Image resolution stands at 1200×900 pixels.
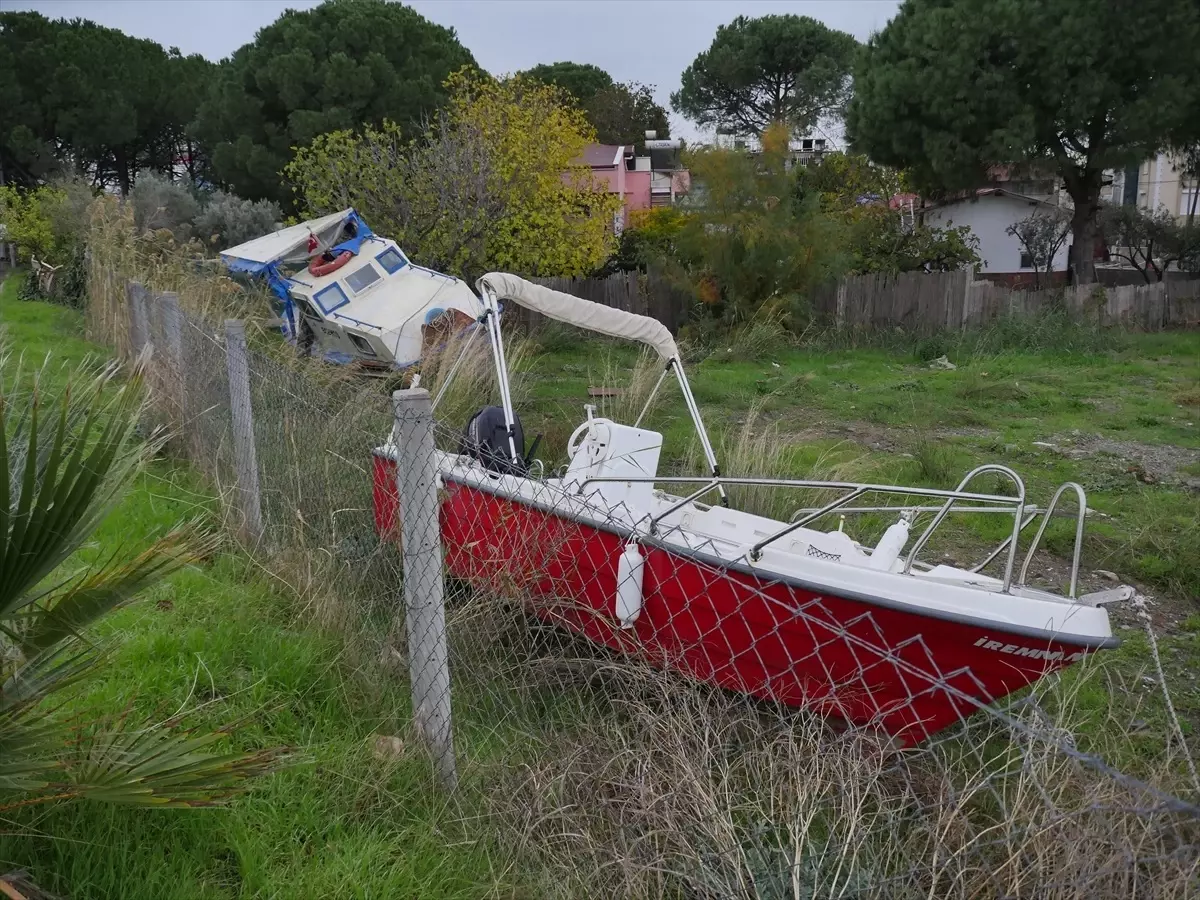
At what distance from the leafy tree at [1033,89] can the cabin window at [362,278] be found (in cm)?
1603

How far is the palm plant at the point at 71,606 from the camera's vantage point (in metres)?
2.01

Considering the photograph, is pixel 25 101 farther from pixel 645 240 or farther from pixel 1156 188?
pixel 1156 188

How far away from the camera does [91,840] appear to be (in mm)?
2516

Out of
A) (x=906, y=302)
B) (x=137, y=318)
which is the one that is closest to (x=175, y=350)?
(x=137, y=318)

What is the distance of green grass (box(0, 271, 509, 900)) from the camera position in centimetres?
251

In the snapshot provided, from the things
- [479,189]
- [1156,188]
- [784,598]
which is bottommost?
[784,598]

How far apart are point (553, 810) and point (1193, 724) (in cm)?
288

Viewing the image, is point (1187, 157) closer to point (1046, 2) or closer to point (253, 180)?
point (1046, 2)

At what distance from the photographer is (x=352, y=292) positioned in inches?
487

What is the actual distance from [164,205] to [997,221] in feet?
79.2

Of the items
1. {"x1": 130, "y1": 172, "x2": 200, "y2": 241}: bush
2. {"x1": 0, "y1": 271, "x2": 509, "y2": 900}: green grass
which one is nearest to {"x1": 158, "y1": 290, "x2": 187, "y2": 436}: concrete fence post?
{"x1": 0, "y1": 271, "x2": 509, "y2": 900}: green grass

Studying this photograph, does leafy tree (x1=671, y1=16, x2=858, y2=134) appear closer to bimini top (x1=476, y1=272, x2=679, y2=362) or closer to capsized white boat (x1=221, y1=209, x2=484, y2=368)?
capsized white boat (x1=221, y1=209, x2=484, y2=368)

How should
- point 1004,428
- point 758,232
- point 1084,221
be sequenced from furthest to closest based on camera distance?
point 1084,221
point 758,232
point 1004,428

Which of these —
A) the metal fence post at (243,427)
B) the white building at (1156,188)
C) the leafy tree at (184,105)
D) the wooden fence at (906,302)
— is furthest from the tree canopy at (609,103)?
the metal fence post at (243,427)
